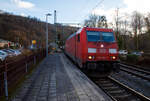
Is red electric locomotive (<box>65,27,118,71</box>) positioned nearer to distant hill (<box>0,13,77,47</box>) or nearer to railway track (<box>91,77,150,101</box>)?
railway track (<box>91,77,150,101</box>)

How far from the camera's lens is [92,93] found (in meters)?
5.05

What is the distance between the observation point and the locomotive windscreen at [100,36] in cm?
829

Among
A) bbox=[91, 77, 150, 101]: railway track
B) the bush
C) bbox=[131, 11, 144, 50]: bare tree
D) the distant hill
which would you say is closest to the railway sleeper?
bbox=[91, 77, 150, 101]: railway track

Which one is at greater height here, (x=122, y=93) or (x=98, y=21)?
(x=98, y=21)

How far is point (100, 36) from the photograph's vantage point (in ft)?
27.8

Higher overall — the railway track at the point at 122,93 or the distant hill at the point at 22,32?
the distant hill at the point at 22,32

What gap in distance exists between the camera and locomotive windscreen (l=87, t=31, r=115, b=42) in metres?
8.29

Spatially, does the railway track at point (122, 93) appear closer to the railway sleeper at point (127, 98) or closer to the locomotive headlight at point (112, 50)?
the railway sleeper at point (127, 98)

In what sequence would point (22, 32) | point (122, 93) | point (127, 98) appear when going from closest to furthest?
point (127, 98) < point (122, 93) < point (22, 32)

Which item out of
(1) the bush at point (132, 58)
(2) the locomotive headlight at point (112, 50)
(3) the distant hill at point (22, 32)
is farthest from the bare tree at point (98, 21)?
(2) the locomotive headlight at point (112, 50)

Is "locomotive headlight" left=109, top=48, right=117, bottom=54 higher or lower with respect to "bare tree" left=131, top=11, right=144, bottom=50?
lower

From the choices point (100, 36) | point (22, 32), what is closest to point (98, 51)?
point (100, 36)

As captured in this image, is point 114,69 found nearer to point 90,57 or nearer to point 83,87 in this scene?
point 90,57

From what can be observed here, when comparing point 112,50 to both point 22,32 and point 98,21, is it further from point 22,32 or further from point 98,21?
point 22,32
